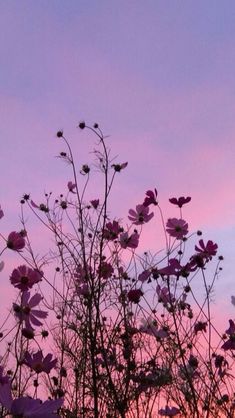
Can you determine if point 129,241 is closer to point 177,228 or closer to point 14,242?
point 177,228

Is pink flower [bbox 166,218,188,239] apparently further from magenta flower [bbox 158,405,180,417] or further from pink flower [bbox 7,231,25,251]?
pink flower [bbox 7,231,25,251]

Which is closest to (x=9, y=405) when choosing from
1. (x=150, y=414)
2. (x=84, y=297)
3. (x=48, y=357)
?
(x=48, y=357)

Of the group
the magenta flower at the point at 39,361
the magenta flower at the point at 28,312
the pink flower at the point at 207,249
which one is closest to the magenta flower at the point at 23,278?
the magenta flower at the point at 28,312

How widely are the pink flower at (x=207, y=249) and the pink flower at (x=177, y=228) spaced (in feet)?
0.92

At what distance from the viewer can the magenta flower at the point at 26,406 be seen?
737 millimetres

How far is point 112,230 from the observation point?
3420mm

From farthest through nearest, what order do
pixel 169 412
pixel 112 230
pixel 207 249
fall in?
pixel 112 230, pixel 169 412, pixel 207 249

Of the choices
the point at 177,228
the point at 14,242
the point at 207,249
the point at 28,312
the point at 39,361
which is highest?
the point at 177,228

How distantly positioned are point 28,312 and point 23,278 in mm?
122

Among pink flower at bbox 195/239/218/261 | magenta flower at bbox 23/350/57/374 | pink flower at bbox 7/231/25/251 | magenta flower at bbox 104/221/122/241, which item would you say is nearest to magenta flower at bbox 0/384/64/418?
magenta flower at bbox 23/350/57/374

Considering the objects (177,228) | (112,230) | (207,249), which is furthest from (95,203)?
(207,249)

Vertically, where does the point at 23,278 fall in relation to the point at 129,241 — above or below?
below

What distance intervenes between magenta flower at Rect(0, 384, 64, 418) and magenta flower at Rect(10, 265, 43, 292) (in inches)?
58.0

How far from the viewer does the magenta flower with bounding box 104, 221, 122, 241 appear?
3387mm
